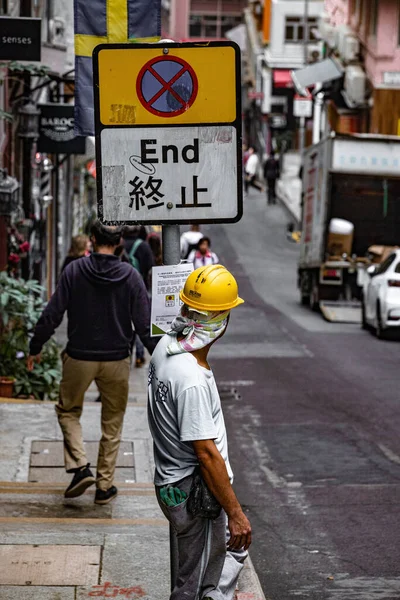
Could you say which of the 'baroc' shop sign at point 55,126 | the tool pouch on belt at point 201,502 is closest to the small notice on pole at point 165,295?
the tool pouch on belt at point 201,502

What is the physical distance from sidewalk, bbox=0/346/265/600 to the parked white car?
10.4 m

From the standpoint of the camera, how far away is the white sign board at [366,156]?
25.5 meters

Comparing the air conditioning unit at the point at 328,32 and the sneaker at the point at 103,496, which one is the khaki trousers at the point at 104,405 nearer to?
the sneaker at the point at 103,496

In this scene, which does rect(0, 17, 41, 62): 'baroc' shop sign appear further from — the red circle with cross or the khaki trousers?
the red circle with cross

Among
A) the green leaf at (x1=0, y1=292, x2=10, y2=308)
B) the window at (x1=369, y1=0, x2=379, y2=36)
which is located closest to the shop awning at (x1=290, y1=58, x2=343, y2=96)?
the window at (x1=369, y1=0, x2=379, y2=36)

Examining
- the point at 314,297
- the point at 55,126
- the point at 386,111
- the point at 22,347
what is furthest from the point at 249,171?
the point at 22,347

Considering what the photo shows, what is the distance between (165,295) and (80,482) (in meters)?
3.14

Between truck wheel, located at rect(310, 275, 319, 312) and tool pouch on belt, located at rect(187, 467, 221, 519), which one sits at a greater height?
tool pouch on belt, located at rect(187, 467, 221, 519)

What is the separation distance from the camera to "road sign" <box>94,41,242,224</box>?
5.64m

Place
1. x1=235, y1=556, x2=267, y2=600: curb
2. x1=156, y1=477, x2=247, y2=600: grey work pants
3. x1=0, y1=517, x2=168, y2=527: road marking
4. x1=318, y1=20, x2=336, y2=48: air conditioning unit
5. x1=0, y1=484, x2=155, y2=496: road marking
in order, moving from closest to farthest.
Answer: x1=156, y1=477, x2=247, y2=600: grey work pants → x1=235, y1=556, x2=267, y2=600: curb → x1=0, y1=517, x2=168, y2=527: road marking → x1=0, y1=484, x2=155, y2=496: road marking → x1=318, y1=20, x2=336, y2=48: air conditioning unit

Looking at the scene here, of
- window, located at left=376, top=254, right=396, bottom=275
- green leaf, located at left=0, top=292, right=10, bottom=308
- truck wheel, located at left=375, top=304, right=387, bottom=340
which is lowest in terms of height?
truck wheel, located at left=375, top=304, right=387, bottom=340

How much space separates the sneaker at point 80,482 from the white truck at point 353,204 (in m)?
16.9

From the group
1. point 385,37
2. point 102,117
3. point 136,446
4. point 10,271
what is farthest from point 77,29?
point 385,37

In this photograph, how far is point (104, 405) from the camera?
29.2ft
